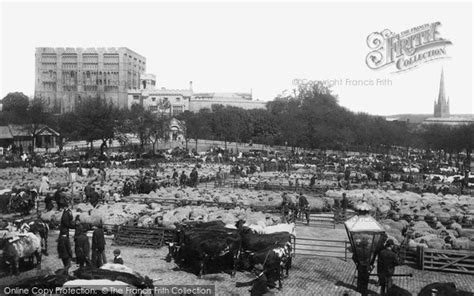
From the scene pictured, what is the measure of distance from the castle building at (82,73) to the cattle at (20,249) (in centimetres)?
11944

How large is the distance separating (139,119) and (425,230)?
5013cm

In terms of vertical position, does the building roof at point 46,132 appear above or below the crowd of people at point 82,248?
above

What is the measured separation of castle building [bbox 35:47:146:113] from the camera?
130625 mm

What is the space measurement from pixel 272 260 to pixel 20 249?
775 centimetres

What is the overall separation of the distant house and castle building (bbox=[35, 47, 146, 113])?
213 ft

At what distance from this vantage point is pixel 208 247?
1459 centimetres

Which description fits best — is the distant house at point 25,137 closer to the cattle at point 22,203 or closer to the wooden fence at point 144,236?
the cattle at point 22,203

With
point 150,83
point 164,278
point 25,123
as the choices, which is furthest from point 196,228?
point 150,83

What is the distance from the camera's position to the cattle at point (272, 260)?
42.4 feet

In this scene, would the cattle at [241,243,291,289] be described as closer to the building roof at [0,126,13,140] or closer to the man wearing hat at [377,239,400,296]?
the man wearing hat at [377,239,400,296]

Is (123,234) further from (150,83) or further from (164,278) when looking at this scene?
(150,83)

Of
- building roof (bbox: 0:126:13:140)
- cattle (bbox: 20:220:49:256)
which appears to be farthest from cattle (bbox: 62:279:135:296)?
building roof (bbox: 0:126:13:140)

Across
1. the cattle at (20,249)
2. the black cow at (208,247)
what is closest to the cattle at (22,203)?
the cattle at (20,249)

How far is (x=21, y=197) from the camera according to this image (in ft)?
77.2
